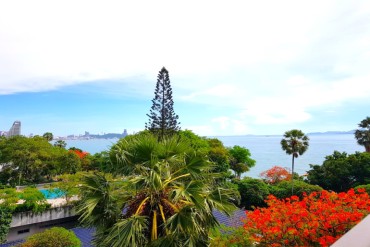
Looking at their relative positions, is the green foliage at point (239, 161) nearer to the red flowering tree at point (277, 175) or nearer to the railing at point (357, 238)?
the red flowering tree at point (277, 175)

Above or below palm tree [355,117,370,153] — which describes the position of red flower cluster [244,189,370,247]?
below

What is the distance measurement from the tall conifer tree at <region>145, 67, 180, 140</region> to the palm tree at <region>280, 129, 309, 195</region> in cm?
894

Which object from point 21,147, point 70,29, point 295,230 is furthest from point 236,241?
point 21,147

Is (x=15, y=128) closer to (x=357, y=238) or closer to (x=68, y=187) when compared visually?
(x=68, y=187)

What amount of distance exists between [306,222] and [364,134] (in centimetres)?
2119

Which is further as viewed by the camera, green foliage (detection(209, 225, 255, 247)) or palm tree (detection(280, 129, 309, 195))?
palm tree (detection(280, 129, 309, 195))

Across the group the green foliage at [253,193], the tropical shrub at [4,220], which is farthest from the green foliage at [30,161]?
the green foliage at [253,193]

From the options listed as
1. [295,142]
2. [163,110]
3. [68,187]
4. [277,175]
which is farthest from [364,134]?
[68,187]

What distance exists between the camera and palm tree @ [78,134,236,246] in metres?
3.85

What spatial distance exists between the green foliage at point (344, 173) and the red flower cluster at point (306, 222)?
49.4 ft

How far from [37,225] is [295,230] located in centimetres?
1444

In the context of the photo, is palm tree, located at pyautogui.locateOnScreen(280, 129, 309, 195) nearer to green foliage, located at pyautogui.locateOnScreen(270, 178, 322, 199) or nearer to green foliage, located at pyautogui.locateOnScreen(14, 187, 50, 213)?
green foliage, located at pyautogui.locateOnScreen(270, 178, 322, 199)

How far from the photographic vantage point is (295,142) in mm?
18328

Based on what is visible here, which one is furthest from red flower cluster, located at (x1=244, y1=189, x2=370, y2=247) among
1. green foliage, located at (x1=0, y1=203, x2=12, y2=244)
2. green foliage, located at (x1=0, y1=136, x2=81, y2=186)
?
green foliage, located at (x1=0, y1=136, x2=81, y2=186)
